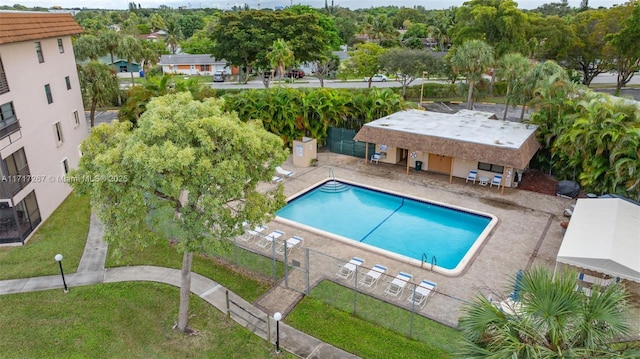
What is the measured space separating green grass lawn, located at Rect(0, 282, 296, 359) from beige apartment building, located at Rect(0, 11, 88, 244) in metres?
5.75

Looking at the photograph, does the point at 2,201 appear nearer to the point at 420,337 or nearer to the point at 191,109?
the point at 191,109

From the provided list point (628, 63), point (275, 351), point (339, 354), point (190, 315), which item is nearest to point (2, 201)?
point (190, 315)

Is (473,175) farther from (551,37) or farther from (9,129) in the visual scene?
(551,37)

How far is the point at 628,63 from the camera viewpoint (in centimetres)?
4559

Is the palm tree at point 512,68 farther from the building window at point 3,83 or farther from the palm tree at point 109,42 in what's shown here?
the palm tree at point 109,42

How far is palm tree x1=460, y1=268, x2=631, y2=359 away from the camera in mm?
6324

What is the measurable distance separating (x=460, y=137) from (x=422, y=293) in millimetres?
13585

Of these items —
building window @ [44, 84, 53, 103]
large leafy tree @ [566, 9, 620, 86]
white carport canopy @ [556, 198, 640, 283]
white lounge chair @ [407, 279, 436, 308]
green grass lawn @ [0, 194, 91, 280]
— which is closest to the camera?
white carport canopy @ [556, 198, 640, 283]

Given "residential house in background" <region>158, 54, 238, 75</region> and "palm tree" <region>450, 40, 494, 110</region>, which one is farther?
"residential house in background" <region>158, 54, 238, 75</region>

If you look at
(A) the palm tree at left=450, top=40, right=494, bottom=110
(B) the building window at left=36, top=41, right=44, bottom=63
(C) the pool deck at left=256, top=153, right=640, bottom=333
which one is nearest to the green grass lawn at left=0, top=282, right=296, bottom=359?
(C) the pool deck at left=256, top=153, right=640, bottom=333

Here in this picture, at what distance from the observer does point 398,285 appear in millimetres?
14430

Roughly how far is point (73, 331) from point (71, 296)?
2.09 m

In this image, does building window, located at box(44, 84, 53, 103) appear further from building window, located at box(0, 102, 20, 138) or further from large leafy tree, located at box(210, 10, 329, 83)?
large leafy tree, located at box(210, 10, 329, 83)

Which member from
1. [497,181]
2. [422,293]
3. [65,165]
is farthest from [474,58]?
[65,165]
